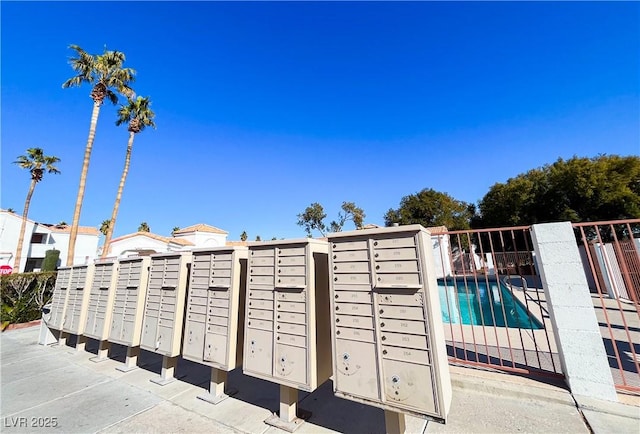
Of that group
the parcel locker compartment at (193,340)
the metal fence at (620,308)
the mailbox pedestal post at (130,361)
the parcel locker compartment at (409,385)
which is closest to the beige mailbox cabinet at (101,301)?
the mailbox pedestal post at (130,361)

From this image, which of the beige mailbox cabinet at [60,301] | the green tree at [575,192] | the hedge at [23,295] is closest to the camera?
the beige mailbox cabinet at [60,301]

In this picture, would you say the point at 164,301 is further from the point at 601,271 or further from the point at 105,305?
the point at 601,271

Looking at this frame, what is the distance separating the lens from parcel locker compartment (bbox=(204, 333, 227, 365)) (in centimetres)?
323

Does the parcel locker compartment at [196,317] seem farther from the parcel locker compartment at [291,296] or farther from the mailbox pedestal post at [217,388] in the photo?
the parcel locker compartment at [291,296]

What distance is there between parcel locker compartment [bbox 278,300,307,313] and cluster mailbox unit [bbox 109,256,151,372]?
9.95ft

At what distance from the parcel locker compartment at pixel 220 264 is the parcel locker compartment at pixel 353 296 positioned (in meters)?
1.68

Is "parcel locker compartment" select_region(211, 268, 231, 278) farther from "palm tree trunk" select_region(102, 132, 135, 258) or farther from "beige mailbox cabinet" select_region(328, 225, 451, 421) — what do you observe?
"palm tree trunk" select_region(102, 132, 135, 258)

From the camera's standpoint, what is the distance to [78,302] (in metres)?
5.60

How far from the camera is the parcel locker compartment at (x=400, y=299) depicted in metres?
2.20

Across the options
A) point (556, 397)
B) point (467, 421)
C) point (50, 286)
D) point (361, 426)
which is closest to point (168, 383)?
point (361, 426)

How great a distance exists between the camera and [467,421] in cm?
251

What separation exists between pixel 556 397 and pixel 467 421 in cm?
107

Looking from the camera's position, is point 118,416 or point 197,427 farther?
point 118,416

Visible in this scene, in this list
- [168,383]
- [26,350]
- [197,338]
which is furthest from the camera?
[26,350]
